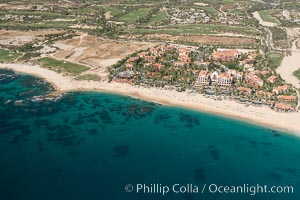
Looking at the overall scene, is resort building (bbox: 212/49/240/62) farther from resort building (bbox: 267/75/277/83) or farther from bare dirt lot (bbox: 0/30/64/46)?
bare dirt lot (bbox: 0/30/64/46)

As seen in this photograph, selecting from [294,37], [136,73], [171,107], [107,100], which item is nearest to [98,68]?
[136,73]

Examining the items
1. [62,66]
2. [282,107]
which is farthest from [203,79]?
[62,66]

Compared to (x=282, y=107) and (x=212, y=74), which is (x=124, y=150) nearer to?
(x=282, y=107)

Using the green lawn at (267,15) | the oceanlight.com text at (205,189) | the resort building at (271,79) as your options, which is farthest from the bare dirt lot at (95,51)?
the green lawn at (267,15)

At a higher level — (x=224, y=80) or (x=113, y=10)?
(x=113, y=10)

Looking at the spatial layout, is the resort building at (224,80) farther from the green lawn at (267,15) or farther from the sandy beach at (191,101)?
the green lawn at (267,15)
